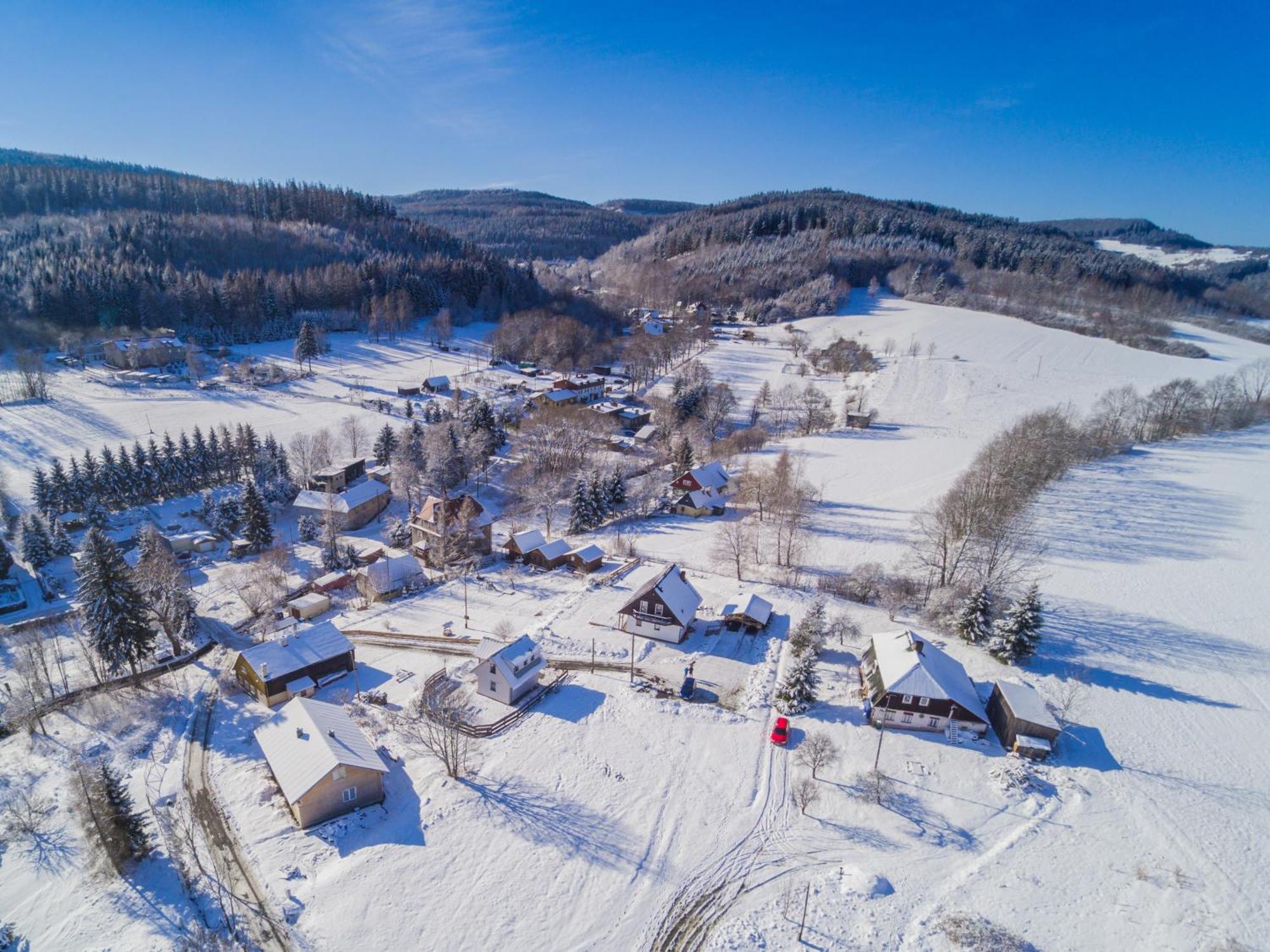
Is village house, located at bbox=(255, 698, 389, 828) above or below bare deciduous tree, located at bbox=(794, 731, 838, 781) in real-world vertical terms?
below

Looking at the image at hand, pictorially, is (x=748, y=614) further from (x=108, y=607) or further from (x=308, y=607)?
(x=108, y=607)

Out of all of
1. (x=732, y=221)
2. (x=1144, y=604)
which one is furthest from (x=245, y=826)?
(x=732, y=221)

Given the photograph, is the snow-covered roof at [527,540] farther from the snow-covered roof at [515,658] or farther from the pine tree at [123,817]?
the pine tree at [123,817]

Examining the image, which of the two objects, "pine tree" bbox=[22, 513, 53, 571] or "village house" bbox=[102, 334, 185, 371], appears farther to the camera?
"village house" bbox=[102, 334, 185, 371]

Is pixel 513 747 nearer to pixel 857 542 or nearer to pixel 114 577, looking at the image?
pixel 114 577

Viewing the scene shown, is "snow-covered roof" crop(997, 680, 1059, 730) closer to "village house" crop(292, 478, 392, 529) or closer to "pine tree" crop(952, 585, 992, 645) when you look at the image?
"pine tree" crop(952, 585, 992, 645)

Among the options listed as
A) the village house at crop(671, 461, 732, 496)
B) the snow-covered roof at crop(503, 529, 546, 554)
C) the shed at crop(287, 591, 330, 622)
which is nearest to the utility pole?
the snow-covered roof at crop(503, 529, 546, 554)

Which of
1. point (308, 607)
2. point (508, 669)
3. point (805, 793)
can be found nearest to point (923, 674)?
point (805, 793)
